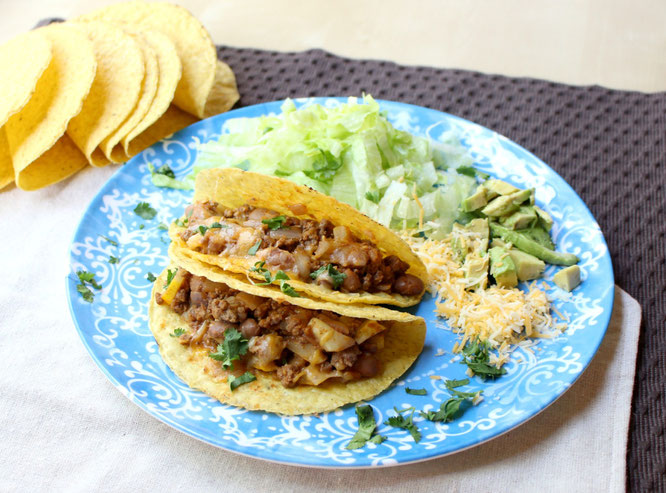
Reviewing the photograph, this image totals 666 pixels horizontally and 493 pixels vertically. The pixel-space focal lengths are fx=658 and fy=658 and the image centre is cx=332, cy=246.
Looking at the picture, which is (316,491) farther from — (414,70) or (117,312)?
(414,70)

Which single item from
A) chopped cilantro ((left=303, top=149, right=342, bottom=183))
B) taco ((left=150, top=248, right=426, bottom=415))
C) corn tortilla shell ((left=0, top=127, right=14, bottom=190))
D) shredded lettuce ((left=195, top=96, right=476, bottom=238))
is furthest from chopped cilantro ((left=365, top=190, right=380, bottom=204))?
corn tortilla shell ((left=0, top=127, right=14, bottom=190))

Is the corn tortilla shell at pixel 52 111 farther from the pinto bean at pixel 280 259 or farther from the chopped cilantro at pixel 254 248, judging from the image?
the pinto bean at pixel 280 259

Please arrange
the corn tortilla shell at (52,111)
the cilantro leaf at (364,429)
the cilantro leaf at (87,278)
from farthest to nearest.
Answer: the corn tortilla shell at (52,111) < the cilantro leaf at (87,278) < the cilantro leaf at (364,429)

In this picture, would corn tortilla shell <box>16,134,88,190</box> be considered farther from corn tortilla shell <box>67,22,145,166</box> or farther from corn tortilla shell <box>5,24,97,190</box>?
corn tortilla shell <box>67,22,145,166</box>

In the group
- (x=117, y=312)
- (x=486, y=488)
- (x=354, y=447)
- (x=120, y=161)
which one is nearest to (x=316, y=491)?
(x=354, y=447)

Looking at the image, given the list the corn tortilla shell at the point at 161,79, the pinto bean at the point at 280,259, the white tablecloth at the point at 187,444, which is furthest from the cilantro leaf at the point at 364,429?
the corn tortilla shell at the point at 161,79

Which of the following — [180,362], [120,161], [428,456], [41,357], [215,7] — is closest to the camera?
[428,456]

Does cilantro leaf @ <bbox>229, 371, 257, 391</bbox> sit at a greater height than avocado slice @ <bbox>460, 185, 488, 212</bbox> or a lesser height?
lesser
